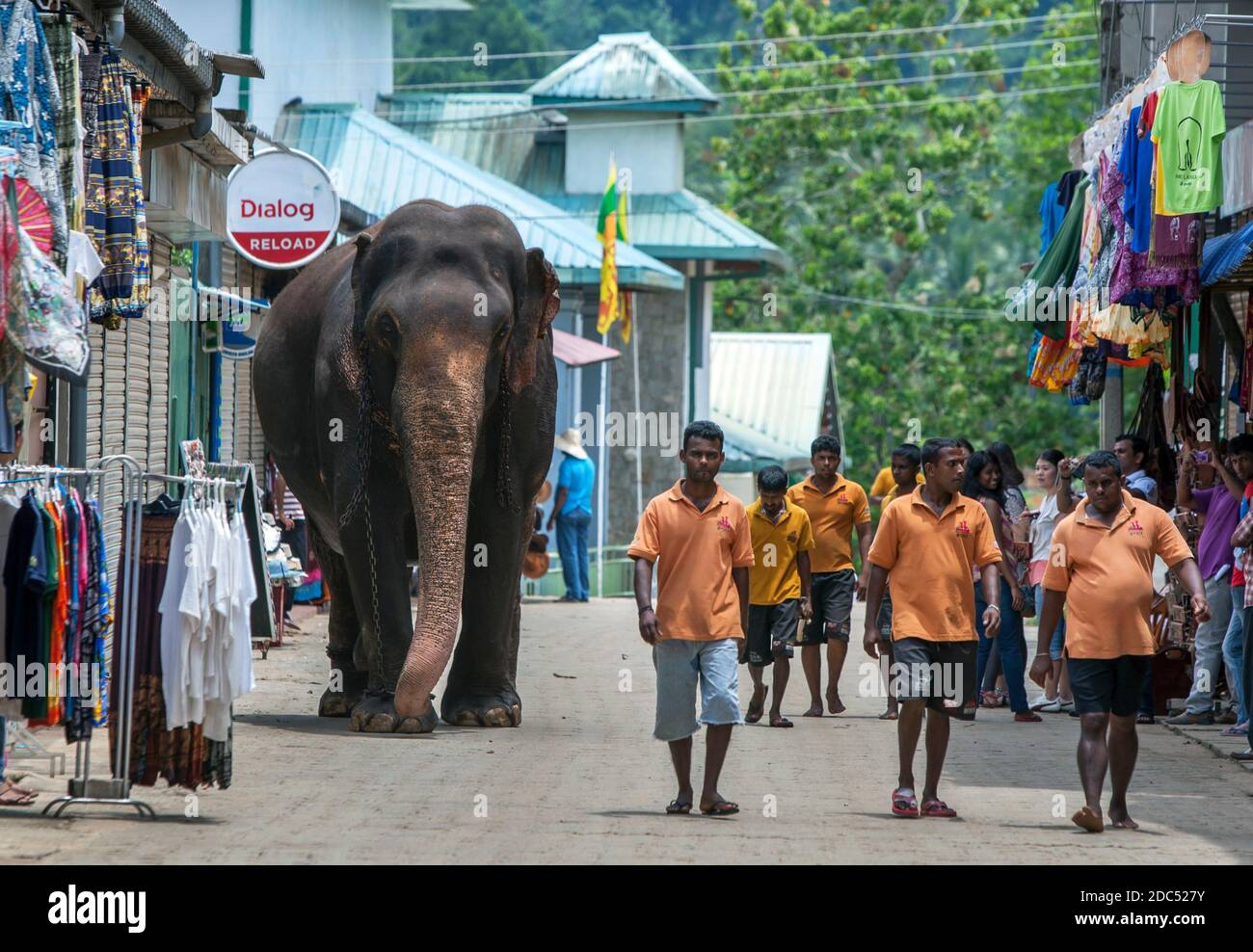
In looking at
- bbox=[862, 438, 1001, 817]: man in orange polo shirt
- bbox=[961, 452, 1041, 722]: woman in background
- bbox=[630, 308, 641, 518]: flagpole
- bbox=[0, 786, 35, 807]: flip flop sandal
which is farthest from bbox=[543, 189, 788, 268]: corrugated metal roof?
bbox=[0, 786, 35, 807]: flip flop sandal

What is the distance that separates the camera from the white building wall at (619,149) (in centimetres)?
3553

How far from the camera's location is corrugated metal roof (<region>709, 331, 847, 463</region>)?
42688 millimetres

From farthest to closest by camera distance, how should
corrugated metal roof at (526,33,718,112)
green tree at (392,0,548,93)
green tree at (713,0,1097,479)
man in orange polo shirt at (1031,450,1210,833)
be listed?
green tree at (392,0,548,93), green tree at (713,0,1097,479), corrugated metal roof at (526,33,718,112), man in orange polo shirt at (1031,450,1210,833)

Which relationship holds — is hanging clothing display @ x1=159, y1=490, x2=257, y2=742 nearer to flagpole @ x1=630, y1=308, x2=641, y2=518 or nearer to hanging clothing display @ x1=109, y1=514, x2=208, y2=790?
hanging clothing display @ x1=109, y1=514, x2=208, y2=790

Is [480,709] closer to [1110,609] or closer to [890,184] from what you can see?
[1110,609]

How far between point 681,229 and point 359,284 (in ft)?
75.3

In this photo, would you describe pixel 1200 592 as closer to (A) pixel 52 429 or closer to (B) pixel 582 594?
(A) pixel 52 429

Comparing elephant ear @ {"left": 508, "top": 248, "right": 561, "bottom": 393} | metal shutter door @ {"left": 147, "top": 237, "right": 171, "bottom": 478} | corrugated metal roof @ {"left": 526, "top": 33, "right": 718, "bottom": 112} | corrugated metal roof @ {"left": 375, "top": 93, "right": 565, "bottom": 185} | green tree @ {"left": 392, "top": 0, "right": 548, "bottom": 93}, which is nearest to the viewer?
elephant ear @ {"left": 508, "top": 248, "right": 561, "bottom": 393}

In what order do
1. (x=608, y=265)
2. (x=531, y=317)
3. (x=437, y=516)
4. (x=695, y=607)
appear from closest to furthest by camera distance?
(x=695, y=607) < (x=437, y=516) < (x=531, y=317) < (x=608, y=265)

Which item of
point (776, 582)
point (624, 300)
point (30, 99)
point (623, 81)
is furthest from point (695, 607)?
point (623, 81)

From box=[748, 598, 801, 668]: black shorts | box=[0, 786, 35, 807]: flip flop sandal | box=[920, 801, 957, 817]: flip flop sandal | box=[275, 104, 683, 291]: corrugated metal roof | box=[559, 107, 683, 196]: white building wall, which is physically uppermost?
box=[559, 107, 683, 196]: white building wall

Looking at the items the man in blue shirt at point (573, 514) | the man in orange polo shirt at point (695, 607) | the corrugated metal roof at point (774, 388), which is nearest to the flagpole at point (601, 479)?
the man in blue shirt at point (573, 514)

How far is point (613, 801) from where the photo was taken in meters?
10.1

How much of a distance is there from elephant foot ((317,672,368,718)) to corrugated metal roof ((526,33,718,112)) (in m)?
22.9
